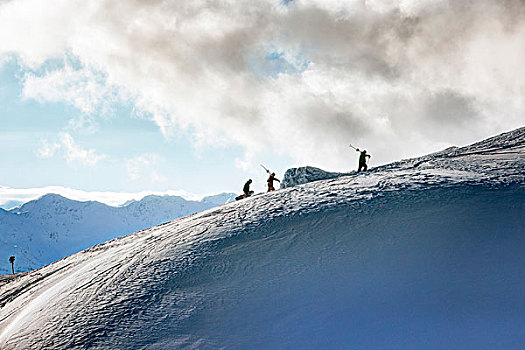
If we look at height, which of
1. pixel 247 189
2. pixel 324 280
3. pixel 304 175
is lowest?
pixel 324 280

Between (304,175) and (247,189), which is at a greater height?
(304,175)

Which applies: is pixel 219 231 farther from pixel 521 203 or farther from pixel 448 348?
pixel 521 203

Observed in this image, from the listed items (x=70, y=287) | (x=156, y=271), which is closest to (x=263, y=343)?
(x=156, y=271)

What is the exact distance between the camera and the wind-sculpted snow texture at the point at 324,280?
21.0 ft

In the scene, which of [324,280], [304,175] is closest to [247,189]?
[304,175]

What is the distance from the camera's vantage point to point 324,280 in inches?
295

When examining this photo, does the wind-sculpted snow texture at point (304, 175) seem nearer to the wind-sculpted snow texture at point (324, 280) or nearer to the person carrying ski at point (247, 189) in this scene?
the person carrying ski at point (247, 189)

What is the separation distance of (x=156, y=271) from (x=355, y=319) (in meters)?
4.43

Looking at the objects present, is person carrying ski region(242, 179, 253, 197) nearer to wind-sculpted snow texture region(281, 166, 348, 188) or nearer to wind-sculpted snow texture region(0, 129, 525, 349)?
wind-sculpted snow texture region(281, 166, 348, 188)

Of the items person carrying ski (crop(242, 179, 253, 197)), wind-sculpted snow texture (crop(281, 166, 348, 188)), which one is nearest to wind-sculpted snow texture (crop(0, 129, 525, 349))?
person carrying ski (crop(242, 179, 253, 197))

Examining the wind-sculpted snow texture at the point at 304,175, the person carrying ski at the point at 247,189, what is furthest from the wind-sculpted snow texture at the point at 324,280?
the wind-sculpted snow texture at the point at 304,175

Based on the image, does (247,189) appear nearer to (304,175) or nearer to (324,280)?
(304,175)

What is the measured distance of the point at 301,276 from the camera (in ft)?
25.3

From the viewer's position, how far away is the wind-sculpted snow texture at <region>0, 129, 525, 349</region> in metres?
6.39
